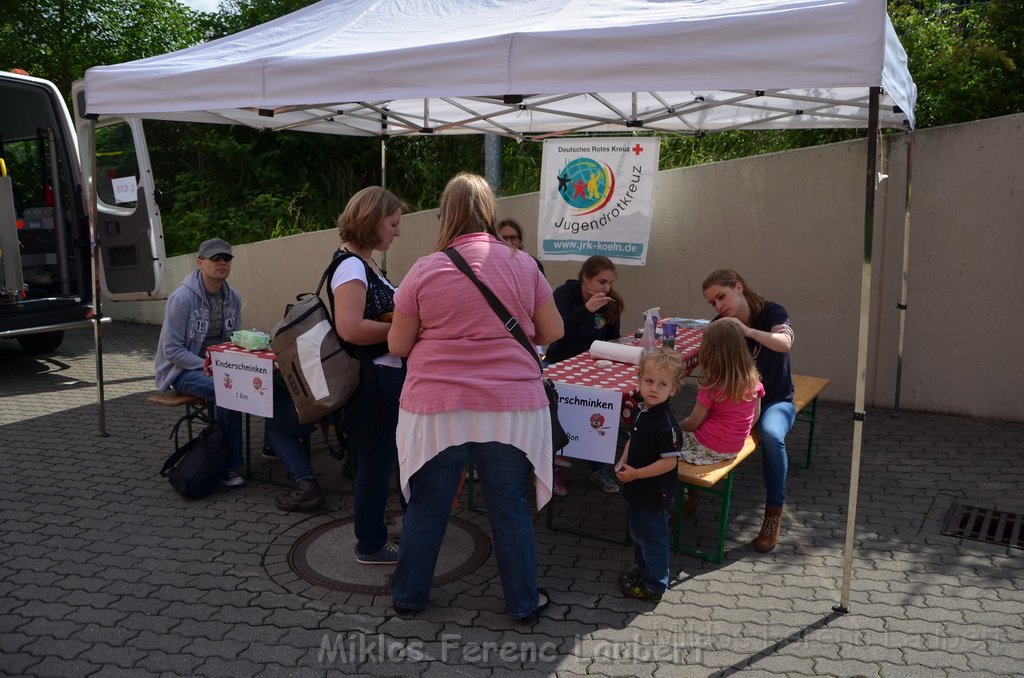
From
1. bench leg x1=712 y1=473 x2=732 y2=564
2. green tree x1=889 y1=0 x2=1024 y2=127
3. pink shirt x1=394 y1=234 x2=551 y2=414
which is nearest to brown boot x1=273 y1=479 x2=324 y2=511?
pink shirt x1=394 y1=234 x2=551 y2=414

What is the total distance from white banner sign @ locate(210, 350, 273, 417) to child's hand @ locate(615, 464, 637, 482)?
1900 millimetres

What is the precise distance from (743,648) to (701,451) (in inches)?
35.9

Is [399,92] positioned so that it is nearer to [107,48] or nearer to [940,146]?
[940,146]

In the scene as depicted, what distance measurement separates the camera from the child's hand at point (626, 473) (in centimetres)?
319

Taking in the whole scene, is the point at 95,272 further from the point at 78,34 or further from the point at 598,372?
the point at 78,34

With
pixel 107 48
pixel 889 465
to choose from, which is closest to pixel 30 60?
pixel 107 48

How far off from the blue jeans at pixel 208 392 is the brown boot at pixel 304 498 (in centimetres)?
51

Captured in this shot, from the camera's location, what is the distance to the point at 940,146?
19.8 feet

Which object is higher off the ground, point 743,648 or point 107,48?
point 107,48

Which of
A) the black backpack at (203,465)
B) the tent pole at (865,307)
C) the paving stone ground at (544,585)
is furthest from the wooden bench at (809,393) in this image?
the black backpack at (203,465)

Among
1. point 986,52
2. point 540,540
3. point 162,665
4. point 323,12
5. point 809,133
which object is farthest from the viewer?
point 809,133

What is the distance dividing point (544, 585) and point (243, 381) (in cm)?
193

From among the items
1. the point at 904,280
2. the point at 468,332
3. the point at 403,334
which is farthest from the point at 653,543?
the point at 904,280

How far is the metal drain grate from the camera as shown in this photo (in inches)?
158
